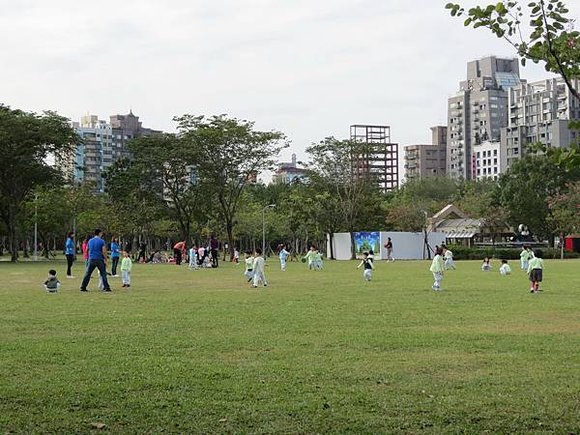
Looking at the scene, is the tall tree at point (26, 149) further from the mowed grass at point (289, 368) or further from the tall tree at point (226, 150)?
the mowed grass at point (289, 368)

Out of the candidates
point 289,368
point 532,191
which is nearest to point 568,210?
point 532,191

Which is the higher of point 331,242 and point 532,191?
point 532,191

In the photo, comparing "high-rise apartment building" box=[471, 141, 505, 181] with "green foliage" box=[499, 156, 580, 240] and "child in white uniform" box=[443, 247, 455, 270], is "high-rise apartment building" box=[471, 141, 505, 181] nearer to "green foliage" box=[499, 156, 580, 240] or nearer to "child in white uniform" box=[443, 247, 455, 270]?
"green foliage" box=[499, 156, 580, 240]

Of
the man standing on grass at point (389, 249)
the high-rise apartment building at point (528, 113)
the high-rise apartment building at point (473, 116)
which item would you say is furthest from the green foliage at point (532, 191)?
the high-rise apartment building at point (473, 116)

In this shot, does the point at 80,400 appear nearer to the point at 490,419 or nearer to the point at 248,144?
the point at 490,419

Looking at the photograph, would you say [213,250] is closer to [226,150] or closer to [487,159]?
[226,150]

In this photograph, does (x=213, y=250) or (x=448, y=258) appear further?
(x=213, y=250)

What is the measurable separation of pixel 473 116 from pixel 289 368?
176491 mm

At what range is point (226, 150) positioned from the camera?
6291 centimetres

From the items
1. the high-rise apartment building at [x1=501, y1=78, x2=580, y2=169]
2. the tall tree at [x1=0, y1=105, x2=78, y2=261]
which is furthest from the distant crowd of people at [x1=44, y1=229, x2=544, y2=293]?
the high-rise apartment building at [x1=501, y1=78, x2=580, y2=169]

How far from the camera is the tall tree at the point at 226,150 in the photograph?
6212 cm

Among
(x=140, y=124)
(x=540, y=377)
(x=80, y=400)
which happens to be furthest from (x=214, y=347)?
(x=140, y=124)

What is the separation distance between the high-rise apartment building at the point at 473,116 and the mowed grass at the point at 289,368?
159 metres

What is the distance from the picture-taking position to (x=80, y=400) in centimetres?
834
